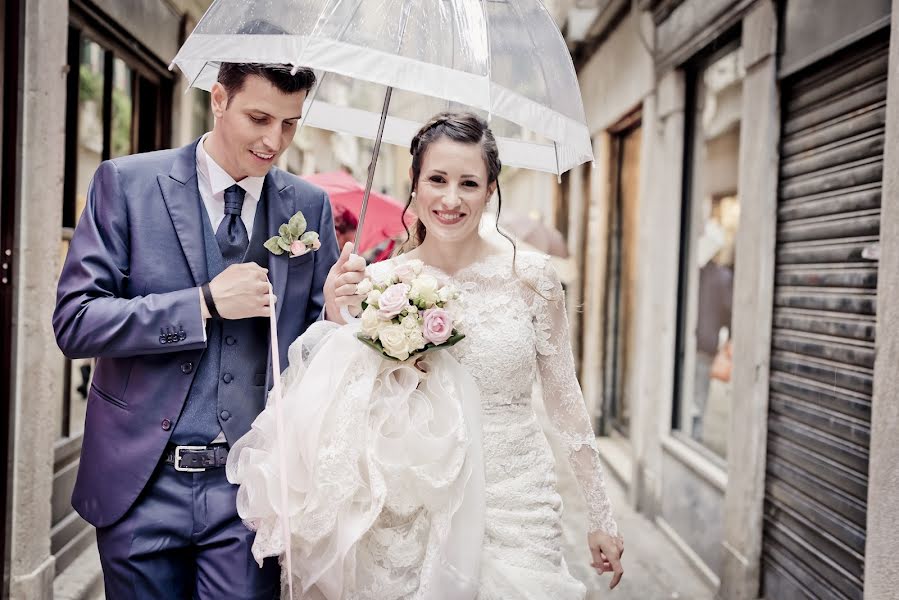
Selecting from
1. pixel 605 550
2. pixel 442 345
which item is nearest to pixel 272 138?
pixel 442 345

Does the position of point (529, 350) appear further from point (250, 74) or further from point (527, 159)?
point (250, 74)

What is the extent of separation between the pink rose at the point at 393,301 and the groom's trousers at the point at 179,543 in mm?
672

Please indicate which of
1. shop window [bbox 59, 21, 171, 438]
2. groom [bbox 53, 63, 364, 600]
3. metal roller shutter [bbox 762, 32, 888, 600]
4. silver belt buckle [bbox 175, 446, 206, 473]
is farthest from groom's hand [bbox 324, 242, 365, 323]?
shop window [bbox 59, 21, 171, 438]

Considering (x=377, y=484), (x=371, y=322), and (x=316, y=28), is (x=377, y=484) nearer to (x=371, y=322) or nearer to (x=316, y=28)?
(x=371, y=322)

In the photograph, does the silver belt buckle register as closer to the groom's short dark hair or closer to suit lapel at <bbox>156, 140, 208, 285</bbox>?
suit lapel at <bbox>156, 140, 208, 285</bbox>

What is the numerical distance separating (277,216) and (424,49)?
0.68m

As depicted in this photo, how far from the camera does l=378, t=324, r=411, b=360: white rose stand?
2385 millimetres

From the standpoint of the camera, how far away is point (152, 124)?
270 inches

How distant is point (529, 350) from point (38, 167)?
8.87 feet

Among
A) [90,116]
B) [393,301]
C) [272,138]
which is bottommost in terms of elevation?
[393,301]

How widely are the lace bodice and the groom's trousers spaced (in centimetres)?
84

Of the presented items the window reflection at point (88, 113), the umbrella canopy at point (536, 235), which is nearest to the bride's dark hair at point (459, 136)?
the window reflection at point (88, 113)

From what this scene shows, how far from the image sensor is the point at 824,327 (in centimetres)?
449

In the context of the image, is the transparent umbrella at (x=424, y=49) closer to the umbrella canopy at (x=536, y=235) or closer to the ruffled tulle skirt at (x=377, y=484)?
the ruffled tulle skirt at (x=377, y=484)
